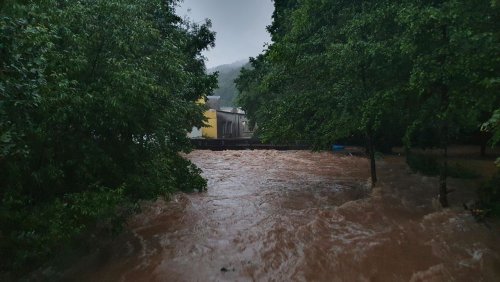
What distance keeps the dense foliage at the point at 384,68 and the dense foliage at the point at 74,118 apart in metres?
4.77

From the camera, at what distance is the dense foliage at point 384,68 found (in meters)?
7.15

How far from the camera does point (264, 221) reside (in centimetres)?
977

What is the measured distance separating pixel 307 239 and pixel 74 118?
5585 millimetres

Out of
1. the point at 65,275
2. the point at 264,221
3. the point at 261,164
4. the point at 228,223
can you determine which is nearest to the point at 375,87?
the point at 264,221

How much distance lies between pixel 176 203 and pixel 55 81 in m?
7.07

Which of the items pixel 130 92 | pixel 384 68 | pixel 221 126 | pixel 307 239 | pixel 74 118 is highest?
pixel 384 68

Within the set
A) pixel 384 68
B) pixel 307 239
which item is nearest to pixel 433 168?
pixel 384 68

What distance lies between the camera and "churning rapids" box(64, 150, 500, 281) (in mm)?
6633

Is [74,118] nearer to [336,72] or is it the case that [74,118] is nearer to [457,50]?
[457,50]

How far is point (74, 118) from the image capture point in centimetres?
602

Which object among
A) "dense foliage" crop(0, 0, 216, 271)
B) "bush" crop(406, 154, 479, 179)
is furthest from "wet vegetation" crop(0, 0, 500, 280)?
"bush" crop(406, 154, 479, 179)

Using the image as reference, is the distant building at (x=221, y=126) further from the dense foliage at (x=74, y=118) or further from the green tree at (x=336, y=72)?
the dense foliage at (x=74, y=118)

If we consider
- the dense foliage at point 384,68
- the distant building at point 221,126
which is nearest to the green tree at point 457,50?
the dense foliage at point 384,68

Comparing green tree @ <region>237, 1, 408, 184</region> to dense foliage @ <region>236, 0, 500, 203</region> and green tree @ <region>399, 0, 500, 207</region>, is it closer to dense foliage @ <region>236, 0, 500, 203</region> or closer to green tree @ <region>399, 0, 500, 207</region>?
dense foliage @ <region>236, 0, 500, 203</region>
